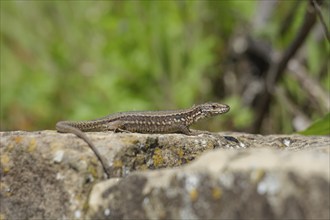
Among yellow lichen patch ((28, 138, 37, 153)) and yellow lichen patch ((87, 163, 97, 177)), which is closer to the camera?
yellow lichen patch ((87, 163, 97, 177))

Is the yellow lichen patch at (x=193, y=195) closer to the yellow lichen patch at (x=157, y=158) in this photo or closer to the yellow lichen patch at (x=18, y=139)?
the yellow lichen patch at (x=157, y=158)

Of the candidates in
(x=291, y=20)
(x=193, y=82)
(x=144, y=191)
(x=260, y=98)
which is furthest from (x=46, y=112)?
(x=144, y=191)

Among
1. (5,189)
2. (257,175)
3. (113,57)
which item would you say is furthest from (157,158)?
(113,57)

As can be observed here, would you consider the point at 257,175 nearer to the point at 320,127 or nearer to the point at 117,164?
the point at 117,164

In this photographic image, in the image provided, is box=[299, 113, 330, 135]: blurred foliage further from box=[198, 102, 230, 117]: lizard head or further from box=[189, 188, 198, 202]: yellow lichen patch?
box=[189, 188, 198, 202]: yellow lichen patch

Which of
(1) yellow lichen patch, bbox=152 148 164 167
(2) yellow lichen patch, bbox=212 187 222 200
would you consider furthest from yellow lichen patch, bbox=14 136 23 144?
(2) yellow lichen patch, bbox=212 187 222 200

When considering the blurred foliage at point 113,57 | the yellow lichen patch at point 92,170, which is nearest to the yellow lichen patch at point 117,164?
the yellow lichen patch at point 92,170
